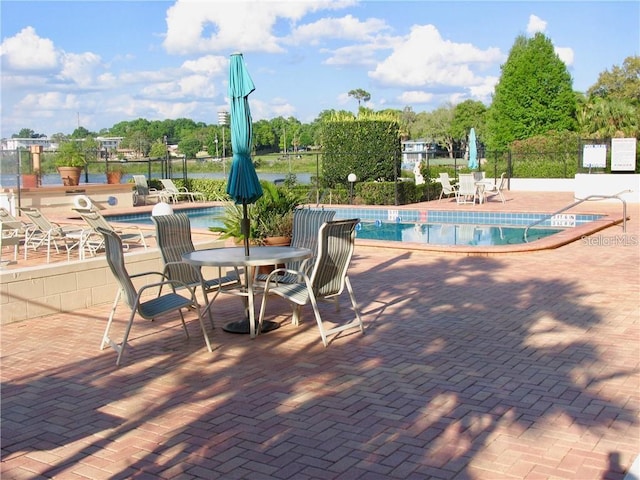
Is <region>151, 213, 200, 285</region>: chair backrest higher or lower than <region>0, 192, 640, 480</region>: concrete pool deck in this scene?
higher

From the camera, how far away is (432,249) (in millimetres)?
9773

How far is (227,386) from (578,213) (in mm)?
12585

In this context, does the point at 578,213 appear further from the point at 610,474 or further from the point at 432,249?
the point at 610,474

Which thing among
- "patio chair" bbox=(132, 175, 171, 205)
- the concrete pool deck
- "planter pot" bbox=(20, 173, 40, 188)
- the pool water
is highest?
"planter pot" bbox=(20, 173, 40, 188)

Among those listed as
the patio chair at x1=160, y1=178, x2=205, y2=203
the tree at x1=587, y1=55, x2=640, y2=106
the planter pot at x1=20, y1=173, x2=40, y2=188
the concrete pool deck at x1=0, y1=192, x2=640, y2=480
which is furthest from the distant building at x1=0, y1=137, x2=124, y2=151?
the tree at x1=587, y1=55, x2=640, y2=106

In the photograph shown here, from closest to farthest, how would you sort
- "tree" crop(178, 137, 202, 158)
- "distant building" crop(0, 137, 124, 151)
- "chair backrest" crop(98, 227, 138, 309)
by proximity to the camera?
"chair backrest" crop(98, 227, 138, 309) → "distant building" crop(0, 137, 124, 151) → "tree" crop(178, 137, 202, 158)

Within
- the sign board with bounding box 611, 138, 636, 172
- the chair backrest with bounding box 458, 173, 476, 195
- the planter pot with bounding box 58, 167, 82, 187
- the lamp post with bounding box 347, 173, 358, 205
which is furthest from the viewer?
the lamp post with bounding box 347, 173, 358, 205

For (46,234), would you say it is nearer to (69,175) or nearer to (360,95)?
(69,175)

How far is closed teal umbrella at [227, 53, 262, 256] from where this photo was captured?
5.80m

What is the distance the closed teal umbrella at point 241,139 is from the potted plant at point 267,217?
1562 mm

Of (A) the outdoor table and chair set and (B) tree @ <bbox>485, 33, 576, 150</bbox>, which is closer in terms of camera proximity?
(A) the outdoor table and chair set

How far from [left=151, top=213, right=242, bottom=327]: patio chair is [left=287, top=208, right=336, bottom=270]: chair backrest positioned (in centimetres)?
71

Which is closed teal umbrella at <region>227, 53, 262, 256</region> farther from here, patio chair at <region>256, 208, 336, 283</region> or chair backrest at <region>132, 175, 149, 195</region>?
chair backrest at <region>132, 175, 149, 195</region>

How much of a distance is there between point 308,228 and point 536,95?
3459cm
